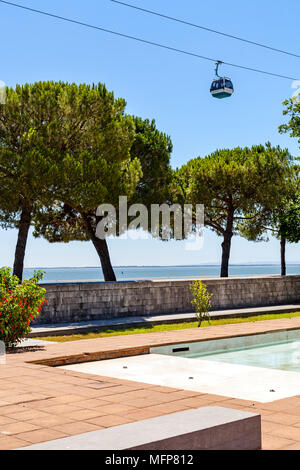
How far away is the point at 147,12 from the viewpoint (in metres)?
12.6

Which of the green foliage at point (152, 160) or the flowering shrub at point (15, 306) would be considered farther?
the green foliage at point (152, 160)

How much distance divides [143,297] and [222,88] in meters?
8.17

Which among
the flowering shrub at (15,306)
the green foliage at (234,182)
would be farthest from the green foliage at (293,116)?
the flowering shrub at (15,306)

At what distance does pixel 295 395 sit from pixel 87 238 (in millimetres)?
19434

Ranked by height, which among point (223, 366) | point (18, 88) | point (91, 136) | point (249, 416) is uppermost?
point (18, 88)

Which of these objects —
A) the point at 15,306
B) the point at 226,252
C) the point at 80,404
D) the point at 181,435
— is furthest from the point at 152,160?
the point at 181,435

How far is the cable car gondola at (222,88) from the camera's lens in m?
15.7

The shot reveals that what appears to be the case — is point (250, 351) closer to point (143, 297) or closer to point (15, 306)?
point (15, 306)

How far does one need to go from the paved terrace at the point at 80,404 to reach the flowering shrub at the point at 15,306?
912 mm

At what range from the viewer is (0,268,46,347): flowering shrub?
9.98m

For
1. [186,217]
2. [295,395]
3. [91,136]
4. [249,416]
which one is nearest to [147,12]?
[91,136]

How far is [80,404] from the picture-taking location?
5.99 meters

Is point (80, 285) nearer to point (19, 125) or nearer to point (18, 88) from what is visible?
point (19, 125)

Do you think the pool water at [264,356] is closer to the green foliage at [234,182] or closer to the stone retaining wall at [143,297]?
the stone retaining wall at [143,297]
